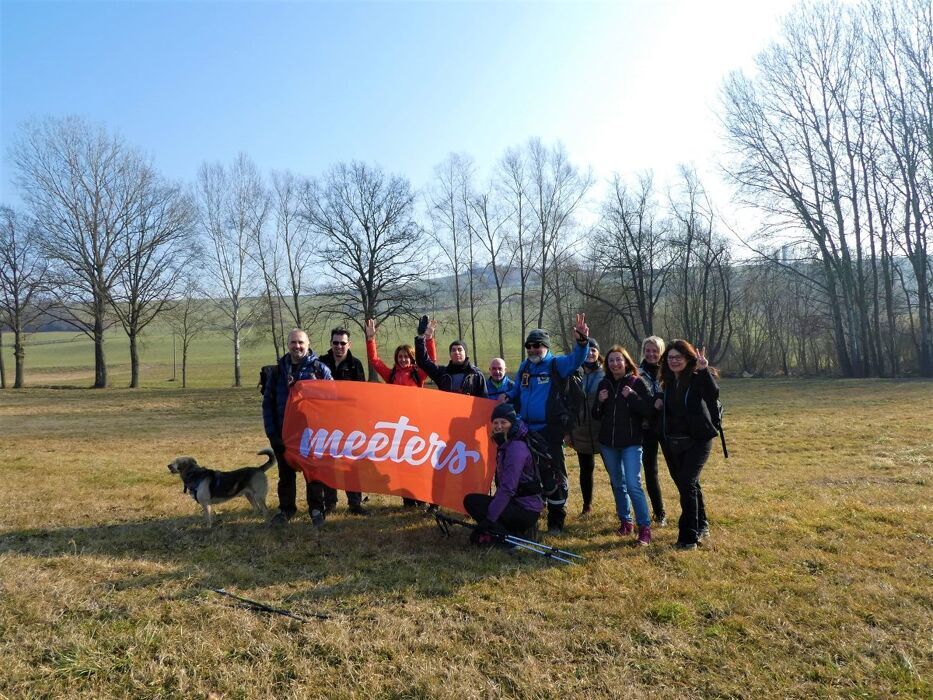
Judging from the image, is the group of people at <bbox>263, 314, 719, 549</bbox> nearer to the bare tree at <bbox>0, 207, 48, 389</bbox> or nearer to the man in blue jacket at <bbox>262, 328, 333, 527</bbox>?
the man in blue jacket at <bbox>262, 328, 333, 527</bbox>

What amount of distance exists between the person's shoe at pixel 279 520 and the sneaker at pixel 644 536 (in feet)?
13.5

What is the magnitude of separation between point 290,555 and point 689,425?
14.0ft

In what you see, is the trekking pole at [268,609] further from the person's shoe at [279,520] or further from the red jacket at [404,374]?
the red jacket at [404,374]


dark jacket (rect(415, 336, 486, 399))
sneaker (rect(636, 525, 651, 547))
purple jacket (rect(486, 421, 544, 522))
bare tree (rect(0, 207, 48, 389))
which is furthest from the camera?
bare tree (rect(0, 207, 48, 389))

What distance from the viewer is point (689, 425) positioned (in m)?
5.61

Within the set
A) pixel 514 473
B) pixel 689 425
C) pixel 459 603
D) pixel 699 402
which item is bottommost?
pixel 459 603

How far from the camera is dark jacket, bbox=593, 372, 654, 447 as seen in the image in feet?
19.4

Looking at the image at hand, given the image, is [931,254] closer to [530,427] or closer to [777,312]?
[777,312]

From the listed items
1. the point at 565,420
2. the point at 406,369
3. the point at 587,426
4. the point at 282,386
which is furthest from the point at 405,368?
the point at 587,426

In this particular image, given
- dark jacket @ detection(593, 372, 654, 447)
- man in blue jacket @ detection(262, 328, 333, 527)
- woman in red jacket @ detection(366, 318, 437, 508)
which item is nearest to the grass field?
man in blue jacket @ detection(262, 328, 333, 527)

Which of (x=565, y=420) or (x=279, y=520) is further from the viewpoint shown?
(x=279, y=520)

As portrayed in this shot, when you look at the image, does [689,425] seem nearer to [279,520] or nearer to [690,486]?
[690,486]

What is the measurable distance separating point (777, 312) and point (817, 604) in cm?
4559

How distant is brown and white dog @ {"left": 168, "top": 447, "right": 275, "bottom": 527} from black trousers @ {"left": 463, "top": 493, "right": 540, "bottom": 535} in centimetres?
265
